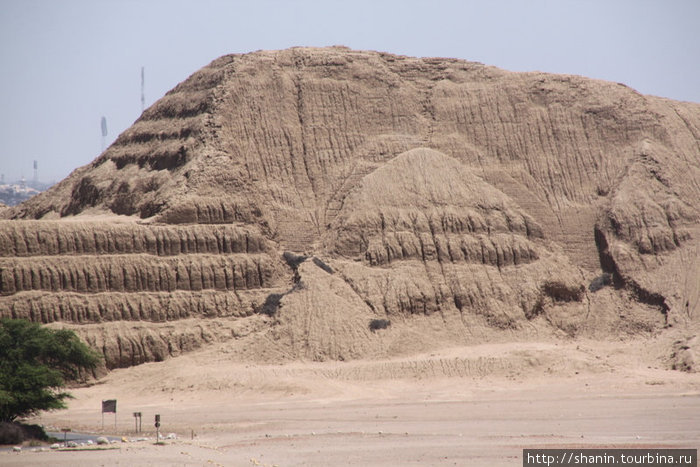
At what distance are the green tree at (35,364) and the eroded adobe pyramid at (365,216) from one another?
4.42 meters

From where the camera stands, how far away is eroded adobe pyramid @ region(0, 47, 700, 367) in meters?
51.0

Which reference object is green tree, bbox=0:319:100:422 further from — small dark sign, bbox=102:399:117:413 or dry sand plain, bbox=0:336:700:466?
dry sand plain, bbox=0:336:700:466

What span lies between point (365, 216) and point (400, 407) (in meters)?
14.7

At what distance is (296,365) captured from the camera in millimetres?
49531

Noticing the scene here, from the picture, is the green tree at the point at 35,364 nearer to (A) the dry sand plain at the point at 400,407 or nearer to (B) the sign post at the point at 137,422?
(A) the dry sand plain at the point at 400,407

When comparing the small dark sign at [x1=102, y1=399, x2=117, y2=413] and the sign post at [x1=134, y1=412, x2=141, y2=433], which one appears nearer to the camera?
the sign post at [x1=134, y1=412, x2=141, y2=433]

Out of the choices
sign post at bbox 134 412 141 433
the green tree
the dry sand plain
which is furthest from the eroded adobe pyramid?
sign post at bbox 134 412 141 433

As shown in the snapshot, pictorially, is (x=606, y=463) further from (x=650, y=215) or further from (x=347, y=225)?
(x=650, y=215)

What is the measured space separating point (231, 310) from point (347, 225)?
730 cm

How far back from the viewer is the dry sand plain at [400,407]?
106 feet

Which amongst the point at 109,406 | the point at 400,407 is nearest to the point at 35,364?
the point at 109,406

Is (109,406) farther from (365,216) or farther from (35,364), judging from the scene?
(365,216)

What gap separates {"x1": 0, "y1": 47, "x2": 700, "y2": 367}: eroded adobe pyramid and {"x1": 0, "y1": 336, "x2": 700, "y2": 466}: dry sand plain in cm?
235

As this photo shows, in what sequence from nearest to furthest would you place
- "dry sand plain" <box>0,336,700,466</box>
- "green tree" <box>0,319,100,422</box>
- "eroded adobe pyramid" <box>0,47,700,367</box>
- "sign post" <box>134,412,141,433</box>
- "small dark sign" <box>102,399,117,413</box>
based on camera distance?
1. "dry sand plain" <box>0,336,700,466</box>
2. "green tree" <box>0,319,100,422</box>
3. "sign post" <box>134,412,141,433</box>
4. "small dark sign" <box>102,399,117,413</box>
5. "eroded adobe pyramid" <box>0,47,700,367</box>
